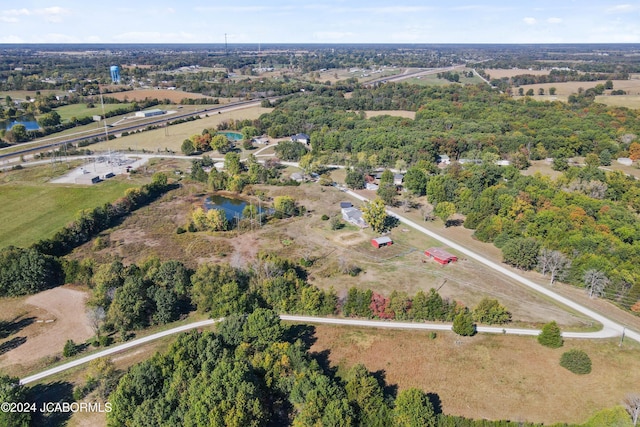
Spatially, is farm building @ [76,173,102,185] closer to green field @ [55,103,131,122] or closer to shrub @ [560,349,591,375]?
green field @ [55,103,131,122]

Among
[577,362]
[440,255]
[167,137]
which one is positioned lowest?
[577,362]

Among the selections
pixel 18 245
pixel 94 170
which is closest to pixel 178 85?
pixel 94 170

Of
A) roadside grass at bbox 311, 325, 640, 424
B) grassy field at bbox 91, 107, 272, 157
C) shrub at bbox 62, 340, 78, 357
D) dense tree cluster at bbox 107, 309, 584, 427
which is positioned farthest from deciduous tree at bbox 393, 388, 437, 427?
grassy field at bbox 91, 107, 272, 157

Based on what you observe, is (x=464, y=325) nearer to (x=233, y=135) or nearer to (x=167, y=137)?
(x=233, y=135)

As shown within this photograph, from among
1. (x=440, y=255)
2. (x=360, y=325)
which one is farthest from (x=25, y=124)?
(x=360, y=325)

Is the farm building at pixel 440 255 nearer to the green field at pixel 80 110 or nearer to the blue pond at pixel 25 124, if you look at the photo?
the blue pond at pixel 25 124

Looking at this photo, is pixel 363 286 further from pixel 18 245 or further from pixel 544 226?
pixel 18 245
